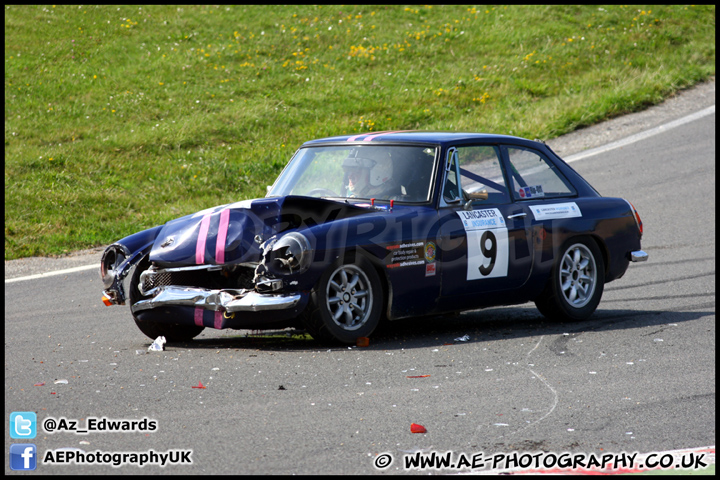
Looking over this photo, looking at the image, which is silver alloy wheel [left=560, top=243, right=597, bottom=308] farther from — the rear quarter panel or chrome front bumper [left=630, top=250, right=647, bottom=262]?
chrome front bumper [left=630, top=250, right=647, bottom=262]

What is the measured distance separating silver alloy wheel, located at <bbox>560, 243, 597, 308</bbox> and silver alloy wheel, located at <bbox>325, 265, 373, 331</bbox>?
6.58 feet

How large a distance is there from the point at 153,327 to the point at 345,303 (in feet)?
5.08

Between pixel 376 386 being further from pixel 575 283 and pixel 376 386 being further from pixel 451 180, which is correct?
pixel 575 283

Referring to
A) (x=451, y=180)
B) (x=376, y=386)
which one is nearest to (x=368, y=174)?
(x=451, y=180)

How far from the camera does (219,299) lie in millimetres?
6004

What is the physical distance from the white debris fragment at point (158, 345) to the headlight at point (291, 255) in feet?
3.66

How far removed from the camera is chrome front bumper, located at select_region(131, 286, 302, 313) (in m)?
5.86

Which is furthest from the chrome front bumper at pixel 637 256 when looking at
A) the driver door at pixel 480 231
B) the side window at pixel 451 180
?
the side window at pixel 451 180

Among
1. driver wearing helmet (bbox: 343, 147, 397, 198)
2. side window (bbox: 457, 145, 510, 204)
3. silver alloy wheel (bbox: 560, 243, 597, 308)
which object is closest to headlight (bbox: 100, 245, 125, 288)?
driver wearing helmet (bbox: 343, 147, 397, 198)

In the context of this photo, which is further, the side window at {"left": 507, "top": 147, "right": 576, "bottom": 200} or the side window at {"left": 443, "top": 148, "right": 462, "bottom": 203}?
the side window at {"left": 507, "top": 147, "right": 576, "bottom": 200}

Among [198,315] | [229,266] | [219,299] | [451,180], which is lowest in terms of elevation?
[198,315]

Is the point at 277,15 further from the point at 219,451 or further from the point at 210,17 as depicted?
the point at 219,451

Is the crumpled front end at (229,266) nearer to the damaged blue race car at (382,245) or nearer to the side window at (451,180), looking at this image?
the damaged blue race car at (382,245)

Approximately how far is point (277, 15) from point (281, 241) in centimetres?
2026
